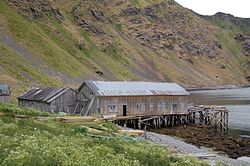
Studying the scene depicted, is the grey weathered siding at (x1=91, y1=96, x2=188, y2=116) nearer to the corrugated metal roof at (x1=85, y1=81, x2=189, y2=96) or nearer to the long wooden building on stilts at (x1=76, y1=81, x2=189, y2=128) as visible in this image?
the long wooden building on stilts at (x1=76, y1=81, x2=189, y2=128)

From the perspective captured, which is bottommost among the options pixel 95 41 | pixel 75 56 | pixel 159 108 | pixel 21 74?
pixel 159 108

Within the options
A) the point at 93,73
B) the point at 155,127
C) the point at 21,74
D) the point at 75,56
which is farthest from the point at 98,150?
the point at 75,56

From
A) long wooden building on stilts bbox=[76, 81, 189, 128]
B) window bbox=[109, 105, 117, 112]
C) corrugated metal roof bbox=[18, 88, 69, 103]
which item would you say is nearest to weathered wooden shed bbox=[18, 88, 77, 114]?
corrugated metal roof bbox=[18, 88, 69, 103]

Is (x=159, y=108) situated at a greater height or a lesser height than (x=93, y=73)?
lesser

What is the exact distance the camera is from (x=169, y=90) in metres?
68.8

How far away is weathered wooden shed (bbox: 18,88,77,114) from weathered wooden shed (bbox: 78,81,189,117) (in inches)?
61.6

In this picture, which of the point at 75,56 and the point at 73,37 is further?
the point at 73,37

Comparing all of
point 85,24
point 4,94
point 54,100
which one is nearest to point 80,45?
point 85,24

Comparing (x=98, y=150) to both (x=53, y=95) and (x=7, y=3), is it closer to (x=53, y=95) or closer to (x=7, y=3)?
(x=53, y=95)

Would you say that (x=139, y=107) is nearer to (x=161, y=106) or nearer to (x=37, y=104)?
(x=161, y=106)

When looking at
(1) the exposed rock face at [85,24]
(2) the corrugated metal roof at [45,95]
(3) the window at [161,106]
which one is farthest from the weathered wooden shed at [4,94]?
(1) the exposed rock face at [85,24]

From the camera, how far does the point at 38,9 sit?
166000 mm

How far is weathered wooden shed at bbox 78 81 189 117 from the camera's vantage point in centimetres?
5916

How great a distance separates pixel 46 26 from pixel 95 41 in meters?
35.0
